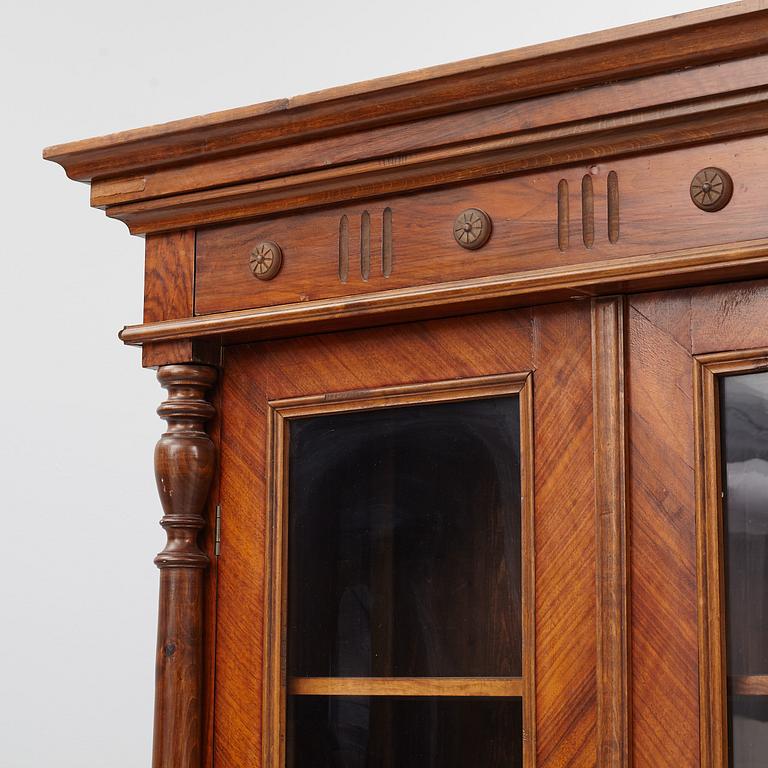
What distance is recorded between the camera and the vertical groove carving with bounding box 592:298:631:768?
1197 mm

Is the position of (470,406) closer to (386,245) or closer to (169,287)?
(386,245)

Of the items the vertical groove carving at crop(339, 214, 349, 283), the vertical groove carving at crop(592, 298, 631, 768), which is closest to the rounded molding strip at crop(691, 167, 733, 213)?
the vertical groove carving at crop(592, 298, 631, 768)

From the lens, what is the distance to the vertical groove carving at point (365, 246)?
1372mm

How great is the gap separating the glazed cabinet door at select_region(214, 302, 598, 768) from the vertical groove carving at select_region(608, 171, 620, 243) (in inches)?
2.9

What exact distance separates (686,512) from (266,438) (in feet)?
1.51

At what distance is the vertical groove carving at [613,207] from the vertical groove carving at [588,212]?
2 centimetres

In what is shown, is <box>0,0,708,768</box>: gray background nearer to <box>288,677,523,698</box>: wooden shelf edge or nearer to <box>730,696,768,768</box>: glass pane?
<box>288,677,523,698</box>: wooden shelf edge

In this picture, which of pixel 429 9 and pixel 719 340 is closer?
pixel 719 340

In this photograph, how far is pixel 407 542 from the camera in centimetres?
134

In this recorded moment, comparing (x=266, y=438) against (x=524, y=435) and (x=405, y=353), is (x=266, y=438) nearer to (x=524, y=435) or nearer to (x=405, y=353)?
(x=405, y=353)

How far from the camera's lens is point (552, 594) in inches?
49.1

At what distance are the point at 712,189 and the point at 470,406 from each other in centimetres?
31

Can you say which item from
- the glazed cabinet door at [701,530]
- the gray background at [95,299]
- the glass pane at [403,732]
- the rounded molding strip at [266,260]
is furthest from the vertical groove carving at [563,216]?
the gray background at [95,299]

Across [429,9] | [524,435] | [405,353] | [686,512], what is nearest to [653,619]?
[686,512]
